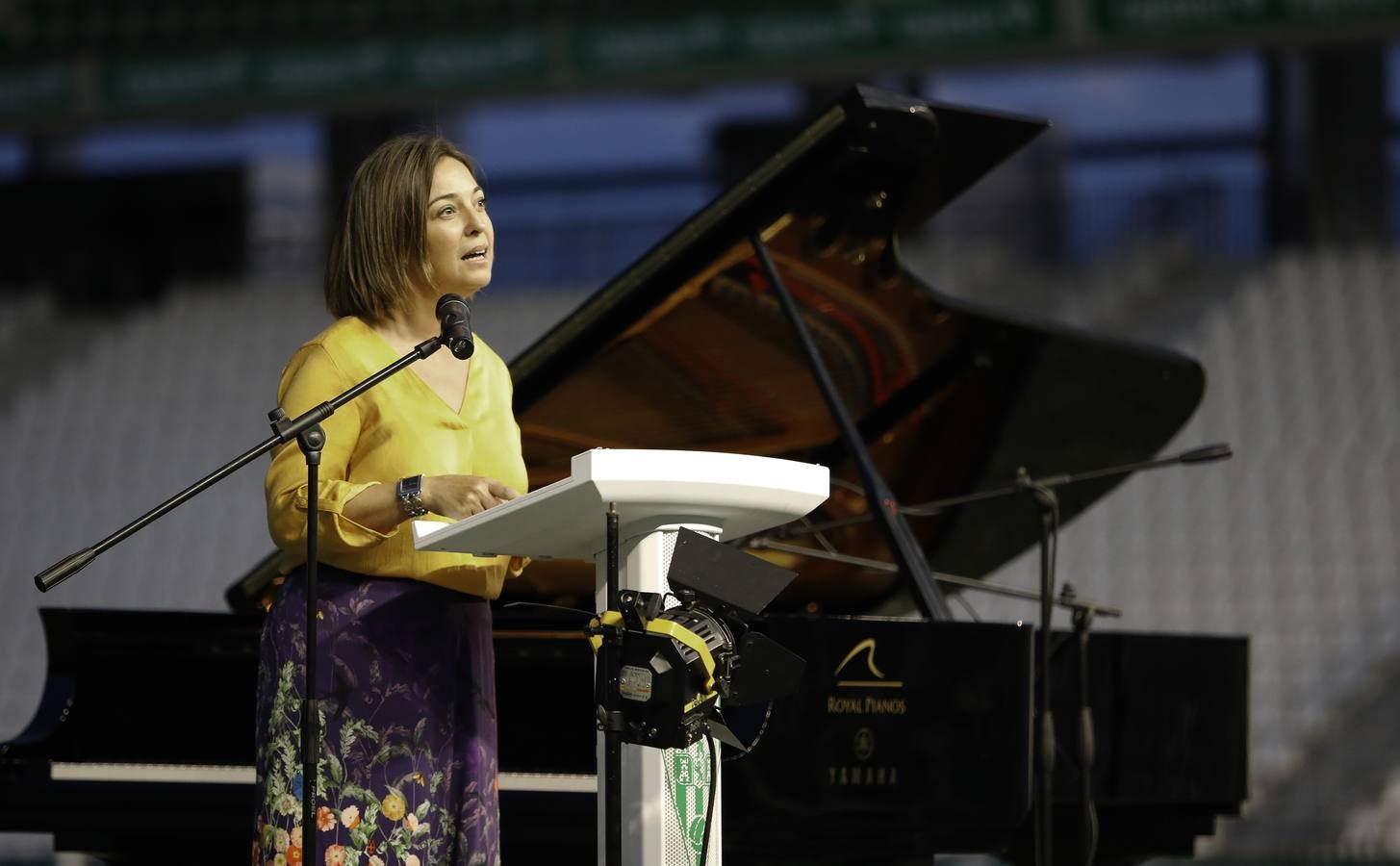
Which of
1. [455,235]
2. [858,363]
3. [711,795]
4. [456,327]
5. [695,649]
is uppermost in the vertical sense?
[858,363]

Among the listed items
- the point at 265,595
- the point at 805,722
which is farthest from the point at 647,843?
the point at 265,595

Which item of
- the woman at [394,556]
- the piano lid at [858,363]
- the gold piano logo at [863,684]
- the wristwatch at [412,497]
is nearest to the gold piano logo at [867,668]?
the gold piano logo at [863,684]

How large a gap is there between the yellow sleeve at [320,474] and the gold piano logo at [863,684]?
122 cm

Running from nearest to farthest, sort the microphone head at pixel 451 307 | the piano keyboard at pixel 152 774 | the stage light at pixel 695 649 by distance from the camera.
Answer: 1. the stage light at pixel 695 649
2. the microphone head at pixel 451 307
3. the piano keyboard at pixel 152 774

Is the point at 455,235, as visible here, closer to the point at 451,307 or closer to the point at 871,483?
the point at 451,307

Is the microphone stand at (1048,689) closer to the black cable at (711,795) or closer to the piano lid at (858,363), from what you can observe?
the piano lid at (858,363)

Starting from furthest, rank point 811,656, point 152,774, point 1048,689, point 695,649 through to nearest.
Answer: point 1048,689, point 152,774, point 811,656, point 695,649

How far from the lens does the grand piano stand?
3070 mm

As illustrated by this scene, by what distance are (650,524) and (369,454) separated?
0.35m

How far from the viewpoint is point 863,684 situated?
122 inches

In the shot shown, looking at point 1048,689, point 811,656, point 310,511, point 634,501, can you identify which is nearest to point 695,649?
point 634,501

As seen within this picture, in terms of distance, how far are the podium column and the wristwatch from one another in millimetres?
203

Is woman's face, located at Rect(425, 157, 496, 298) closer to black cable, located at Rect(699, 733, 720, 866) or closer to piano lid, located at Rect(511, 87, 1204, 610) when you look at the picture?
black cable, located at Rect(699, 733, 720, 866)

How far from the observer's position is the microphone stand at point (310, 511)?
1.95 m
